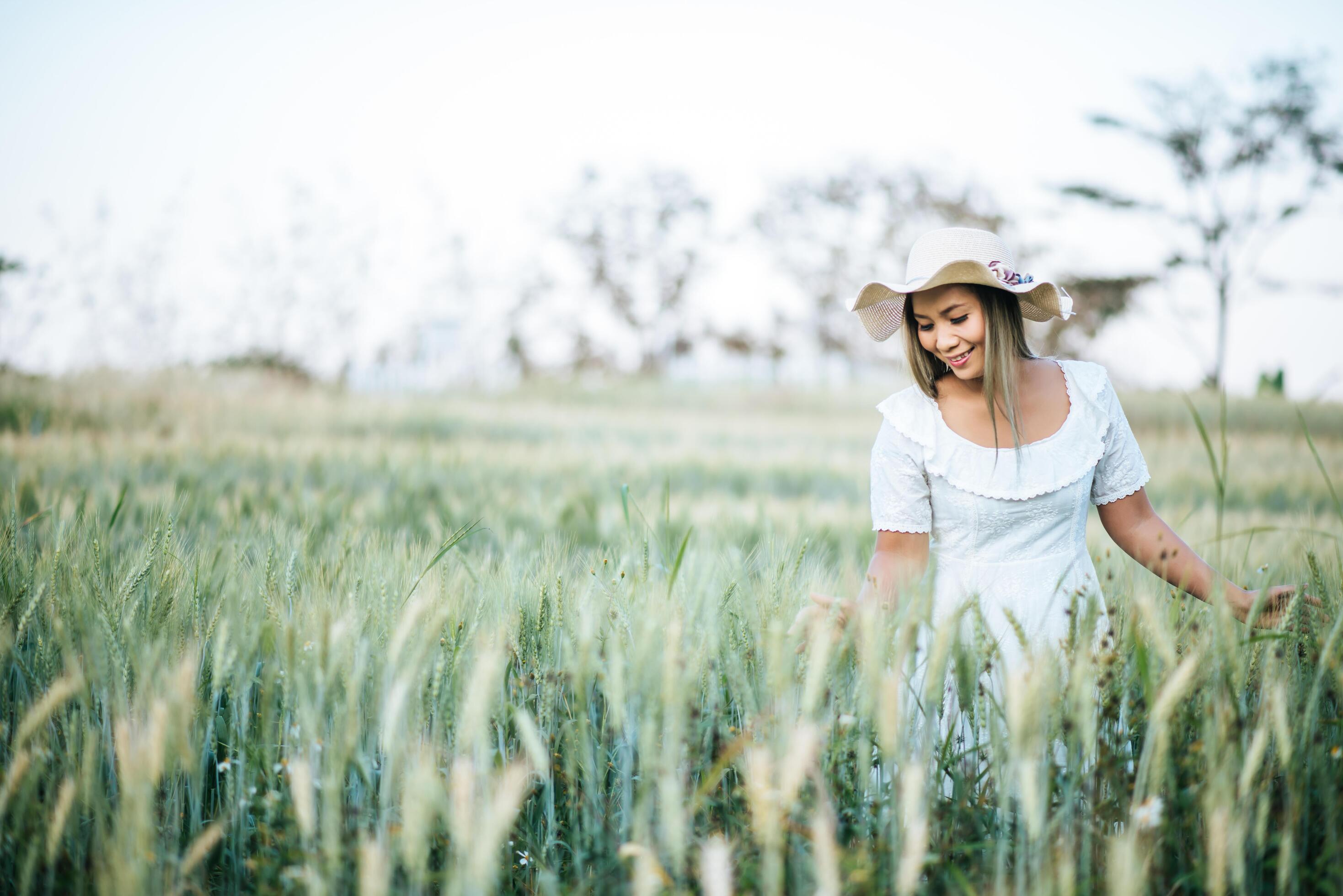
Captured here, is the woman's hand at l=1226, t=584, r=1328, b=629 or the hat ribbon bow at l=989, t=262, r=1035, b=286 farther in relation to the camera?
the hat ribbon bow at l=989, t=262, r=1035, b=286

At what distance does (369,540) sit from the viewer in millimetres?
1607

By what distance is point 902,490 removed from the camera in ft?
5.96

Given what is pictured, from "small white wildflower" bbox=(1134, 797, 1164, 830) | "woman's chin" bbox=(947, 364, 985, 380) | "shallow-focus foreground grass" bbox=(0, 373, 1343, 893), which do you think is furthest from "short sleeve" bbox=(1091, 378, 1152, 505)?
"small white wildflower" bbox=(1134, 797, 1164, 830)

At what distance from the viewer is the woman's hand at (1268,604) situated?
4.90ft

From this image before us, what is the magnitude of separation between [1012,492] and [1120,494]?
0.28 metres

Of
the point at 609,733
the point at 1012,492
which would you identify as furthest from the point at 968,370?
the point at 609,733

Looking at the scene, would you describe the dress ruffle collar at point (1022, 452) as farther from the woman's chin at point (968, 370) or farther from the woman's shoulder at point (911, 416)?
the woman's chin at point (968, 370)

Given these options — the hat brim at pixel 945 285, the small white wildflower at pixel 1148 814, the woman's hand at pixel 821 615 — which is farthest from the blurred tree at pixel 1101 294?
the small white wildflower at pixel 1148 814

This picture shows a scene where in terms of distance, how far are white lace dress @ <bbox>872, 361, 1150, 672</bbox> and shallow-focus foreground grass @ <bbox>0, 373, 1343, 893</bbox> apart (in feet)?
0.61

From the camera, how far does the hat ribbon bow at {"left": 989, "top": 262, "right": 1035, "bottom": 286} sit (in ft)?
5.52

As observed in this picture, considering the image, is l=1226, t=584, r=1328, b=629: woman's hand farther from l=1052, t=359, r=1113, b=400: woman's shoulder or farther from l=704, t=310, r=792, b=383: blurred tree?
l=704, t=310, r=792, b=383: blurred tree

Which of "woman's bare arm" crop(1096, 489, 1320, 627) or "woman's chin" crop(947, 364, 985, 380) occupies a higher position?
"woman's chin" crop(947, 364, 985, 380)

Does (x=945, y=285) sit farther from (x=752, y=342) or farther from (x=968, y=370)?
(x=752, y=342)

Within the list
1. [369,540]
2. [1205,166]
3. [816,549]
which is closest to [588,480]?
[816,549]
